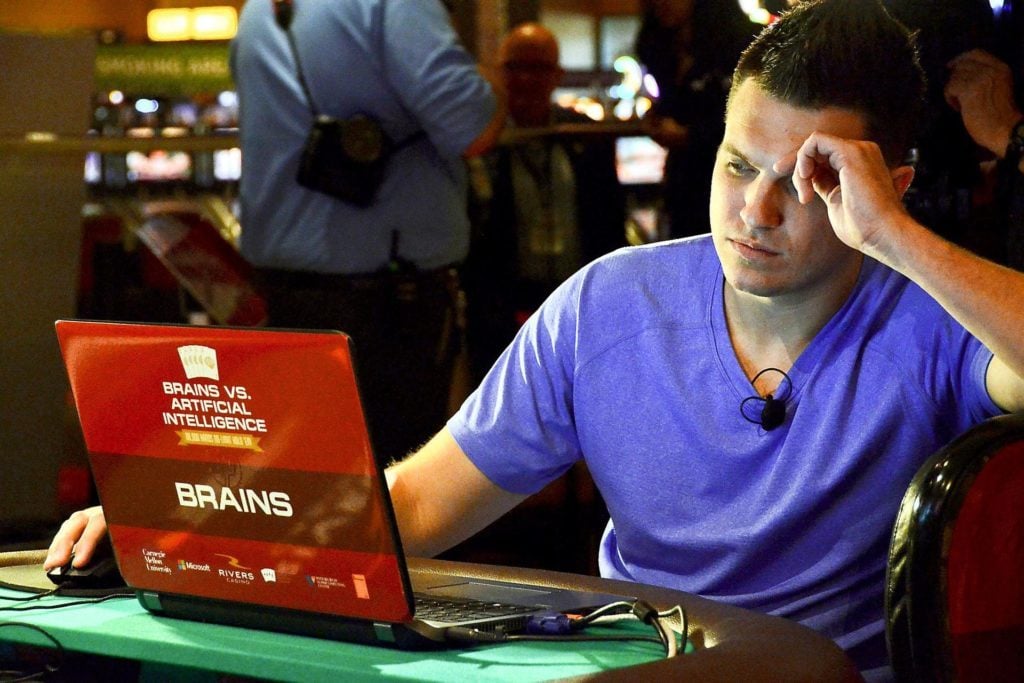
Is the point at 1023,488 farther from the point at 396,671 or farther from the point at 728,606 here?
the point at 396,671

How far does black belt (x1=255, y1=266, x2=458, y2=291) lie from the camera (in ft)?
10.2

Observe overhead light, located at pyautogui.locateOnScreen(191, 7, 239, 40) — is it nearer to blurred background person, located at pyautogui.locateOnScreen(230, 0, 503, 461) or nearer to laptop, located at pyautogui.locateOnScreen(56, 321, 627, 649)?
blurred background person, located at pyautogui.locateOnScreen(230, 0, 503, 461)

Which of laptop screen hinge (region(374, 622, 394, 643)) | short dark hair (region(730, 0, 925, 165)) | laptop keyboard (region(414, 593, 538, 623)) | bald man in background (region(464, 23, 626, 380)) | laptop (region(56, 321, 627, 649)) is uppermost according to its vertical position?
short dark hair (region(730, 0, 925, 165))

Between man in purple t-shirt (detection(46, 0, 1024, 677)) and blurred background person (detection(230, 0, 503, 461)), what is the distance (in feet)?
4.74

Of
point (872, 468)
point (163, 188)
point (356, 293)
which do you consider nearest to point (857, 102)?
point (872, 468)

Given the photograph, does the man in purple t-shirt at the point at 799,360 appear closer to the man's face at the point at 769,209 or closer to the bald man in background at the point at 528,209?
the man's face at the point at 769,209

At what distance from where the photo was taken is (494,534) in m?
3.90

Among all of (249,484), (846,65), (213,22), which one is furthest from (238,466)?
(213,22)

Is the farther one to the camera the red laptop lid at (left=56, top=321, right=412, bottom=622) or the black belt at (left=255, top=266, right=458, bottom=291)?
the black belt at (left=255, top=266, right=458, bottom=291)

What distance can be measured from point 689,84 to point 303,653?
7.32 feet

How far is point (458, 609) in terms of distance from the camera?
131 cm

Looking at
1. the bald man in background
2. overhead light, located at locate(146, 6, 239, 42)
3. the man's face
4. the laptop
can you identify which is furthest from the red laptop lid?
overhead light, located at locate(146, 6, 239, 42)

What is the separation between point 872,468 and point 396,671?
593 millimetres

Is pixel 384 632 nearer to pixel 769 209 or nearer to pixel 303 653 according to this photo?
pixel 303 653
